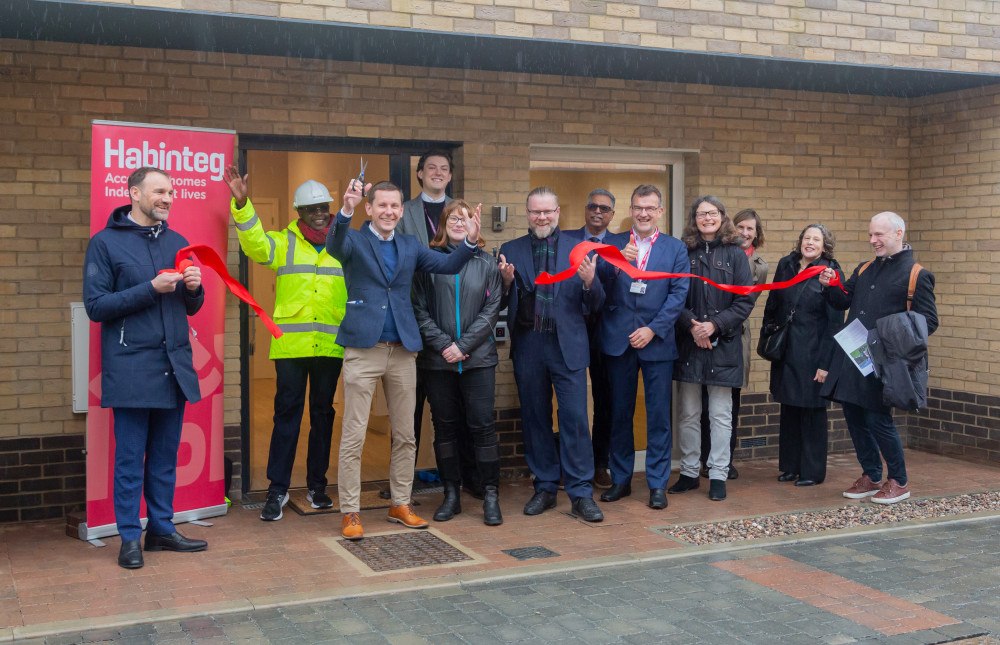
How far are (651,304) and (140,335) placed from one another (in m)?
3.35

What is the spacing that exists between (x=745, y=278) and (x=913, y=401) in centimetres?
140

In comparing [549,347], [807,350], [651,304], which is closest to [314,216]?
[549,347]

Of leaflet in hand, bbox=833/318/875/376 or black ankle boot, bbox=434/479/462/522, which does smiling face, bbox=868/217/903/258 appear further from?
black ankle boot, bbox=434/479/462/522

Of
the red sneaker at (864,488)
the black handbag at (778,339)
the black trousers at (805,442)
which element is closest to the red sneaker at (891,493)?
the red sneaker at (864,488)

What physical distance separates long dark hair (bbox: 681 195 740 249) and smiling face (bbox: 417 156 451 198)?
1.82 m

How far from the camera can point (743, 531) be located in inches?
252

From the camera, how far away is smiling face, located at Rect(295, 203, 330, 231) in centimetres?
661

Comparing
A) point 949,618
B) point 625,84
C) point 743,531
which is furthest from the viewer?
point 625,84

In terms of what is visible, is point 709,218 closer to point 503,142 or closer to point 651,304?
point 651,304

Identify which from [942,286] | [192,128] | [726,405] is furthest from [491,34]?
[942,286]

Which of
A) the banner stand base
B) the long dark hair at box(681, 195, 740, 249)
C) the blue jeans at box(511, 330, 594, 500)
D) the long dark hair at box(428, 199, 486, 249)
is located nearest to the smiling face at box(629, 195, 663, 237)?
the long dark hair at box(681, 195, 740, 249)

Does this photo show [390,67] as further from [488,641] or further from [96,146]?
[488,641]

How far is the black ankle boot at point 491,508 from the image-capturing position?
6.43 m

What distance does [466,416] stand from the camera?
21.8 ft
